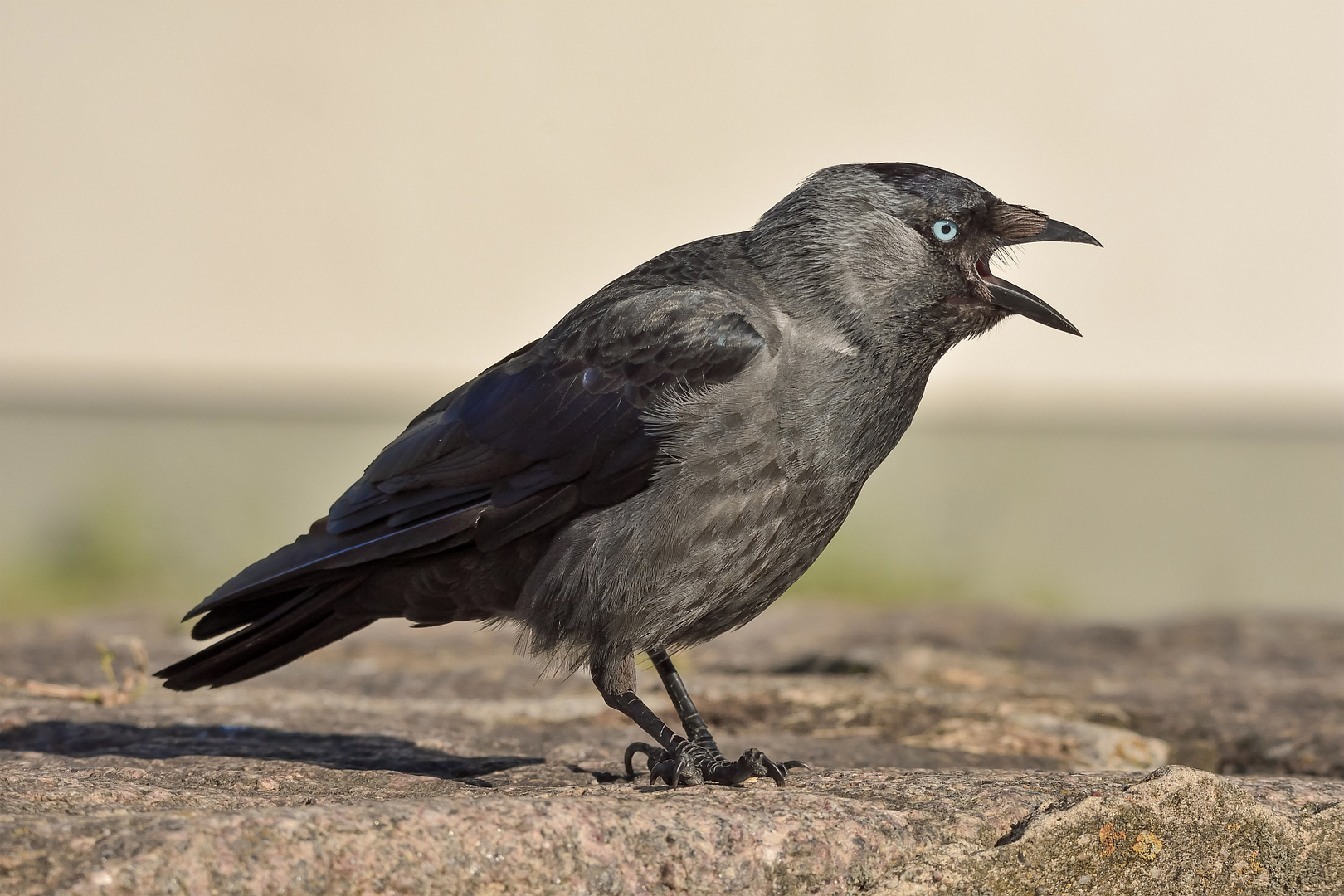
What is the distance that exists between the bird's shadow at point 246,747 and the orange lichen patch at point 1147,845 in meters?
1.63

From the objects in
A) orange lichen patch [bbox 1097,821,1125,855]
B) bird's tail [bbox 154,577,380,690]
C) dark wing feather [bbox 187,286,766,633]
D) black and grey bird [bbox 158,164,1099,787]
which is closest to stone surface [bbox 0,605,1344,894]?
orange lichen patch [bbox 1097,821,1125,855]

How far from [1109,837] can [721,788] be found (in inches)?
33.9

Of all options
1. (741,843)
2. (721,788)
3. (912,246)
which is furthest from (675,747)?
(912,246)

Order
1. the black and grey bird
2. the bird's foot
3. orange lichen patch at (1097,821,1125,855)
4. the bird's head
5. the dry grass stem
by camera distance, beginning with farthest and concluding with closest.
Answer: the dry grass stem < the bird's head < the black and grey bird < the bird's foot < orange lichen patch at (1097,821,1125,855)

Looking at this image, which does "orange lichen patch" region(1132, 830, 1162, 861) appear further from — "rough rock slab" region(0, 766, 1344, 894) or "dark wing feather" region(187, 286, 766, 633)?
"dark wing feather" region(187, 286, 766, 633)

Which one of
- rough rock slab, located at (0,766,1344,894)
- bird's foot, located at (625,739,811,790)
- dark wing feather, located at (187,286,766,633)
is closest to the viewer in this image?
rough rock slab, located at (0,766,1344,894)

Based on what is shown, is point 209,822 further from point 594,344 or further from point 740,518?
point 594,344

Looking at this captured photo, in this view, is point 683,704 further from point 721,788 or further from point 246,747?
point 246,747

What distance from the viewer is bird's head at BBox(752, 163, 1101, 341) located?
375 centimetres

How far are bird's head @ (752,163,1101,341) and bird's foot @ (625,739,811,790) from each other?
4.07 feet

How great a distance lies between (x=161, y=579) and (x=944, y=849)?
8424 mm

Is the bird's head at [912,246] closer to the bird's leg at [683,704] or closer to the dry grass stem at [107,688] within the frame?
the bird's leg at [683,704]

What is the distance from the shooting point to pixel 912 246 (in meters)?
3.81

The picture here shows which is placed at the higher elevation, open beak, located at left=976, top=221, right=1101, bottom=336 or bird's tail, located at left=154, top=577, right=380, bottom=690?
open beak, located at left=976, top=221, right=1101, bottom=336
